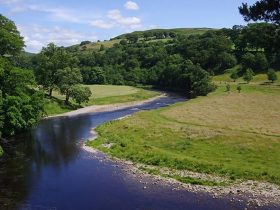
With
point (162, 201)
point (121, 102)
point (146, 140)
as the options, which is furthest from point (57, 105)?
point (162, 201)

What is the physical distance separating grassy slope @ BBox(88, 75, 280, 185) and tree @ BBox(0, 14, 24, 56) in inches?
1110

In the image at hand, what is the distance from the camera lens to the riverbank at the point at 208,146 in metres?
48.1

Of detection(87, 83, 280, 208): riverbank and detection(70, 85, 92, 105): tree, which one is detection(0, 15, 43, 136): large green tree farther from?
detection(70, 85, 92, 105): tree

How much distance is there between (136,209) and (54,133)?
43108 mm

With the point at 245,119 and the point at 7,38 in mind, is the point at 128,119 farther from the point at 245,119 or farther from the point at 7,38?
the point at 7,38

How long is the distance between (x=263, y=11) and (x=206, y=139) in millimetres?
33644

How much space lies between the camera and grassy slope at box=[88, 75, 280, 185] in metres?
53.3

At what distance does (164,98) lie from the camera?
14138 centimetres

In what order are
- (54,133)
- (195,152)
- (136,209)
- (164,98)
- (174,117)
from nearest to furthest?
(136,209)
(195,152)
(54,133)
(174,117)
(164,98)

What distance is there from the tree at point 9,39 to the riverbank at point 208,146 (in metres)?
28.2

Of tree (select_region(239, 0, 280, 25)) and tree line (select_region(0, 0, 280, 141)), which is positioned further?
tree line (select_region(0, 0, 280, 141))

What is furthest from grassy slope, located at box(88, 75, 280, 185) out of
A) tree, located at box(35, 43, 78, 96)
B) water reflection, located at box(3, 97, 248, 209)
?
tree, located at box(35, 43, 78, 96)

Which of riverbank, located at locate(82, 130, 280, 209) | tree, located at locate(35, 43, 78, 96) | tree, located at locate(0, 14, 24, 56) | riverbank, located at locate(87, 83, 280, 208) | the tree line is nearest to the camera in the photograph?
the tree line

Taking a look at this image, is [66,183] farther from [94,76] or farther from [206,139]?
[94,76]
